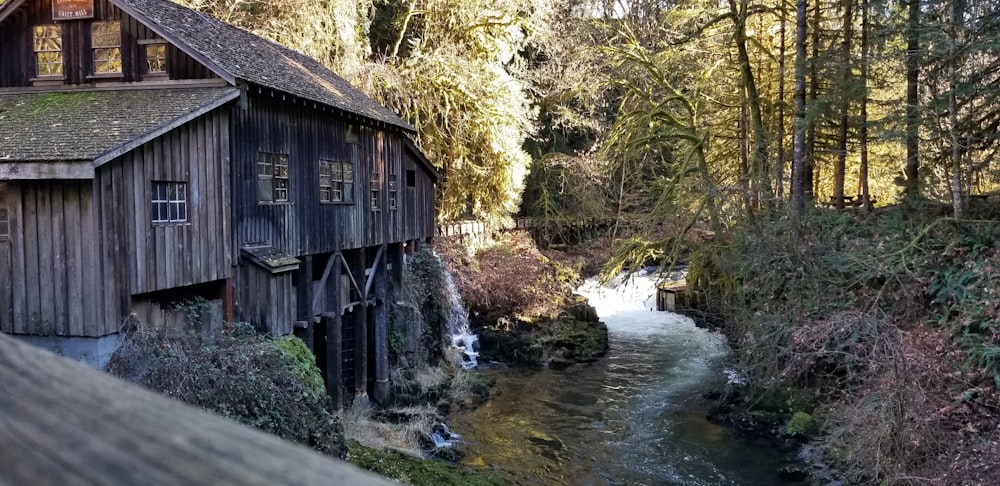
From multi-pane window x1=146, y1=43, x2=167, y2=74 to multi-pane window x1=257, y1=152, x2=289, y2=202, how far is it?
216 centimetres

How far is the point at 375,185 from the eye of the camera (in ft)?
63.8

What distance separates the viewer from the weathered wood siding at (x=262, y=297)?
13.3 metres

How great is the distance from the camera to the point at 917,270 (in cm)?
1403

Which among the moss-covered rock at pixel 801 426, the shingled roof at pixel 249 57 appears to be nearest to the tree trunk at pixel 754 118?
the moss-covered rock at pixel 801 426

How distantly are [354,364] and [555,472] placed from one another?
6.69 m

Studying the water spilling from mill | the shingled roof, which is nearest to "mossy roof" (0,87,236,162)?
the shingled roof

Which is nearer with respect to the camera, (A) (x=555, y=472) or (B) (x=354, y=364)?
(A) (x=555, y=472)

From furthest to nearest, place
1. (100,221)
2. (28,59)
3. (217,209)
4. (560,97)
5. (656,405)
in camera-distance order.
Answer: (560,97) < (656,405) < (28,59) < (217,209) < (100,221)

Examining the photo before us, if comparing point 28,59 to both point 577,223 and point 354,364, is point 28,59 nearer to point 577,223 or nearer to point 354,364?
point 354,364

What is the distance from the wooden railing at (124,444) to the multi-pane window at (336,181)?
1568cm

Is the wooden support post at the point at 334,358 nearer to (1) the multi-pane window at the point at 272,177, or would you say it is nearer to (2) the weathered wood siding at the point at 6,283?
(1) the multi-pane window at the point at 272,177

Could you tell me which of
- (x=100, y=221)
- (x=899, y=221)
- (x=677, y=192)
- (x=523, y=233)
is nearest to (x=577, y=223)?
(x=523, y=233)

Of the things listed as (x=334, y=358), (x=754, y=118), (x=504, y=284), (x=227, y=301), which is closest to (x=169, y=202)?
(x=227, y=301)

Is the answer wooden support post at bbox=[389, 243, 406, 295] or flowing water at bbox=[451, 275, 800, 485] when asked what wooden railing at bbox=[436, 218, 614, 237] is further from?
wooden support post at bbox=[389, 243, 406, 295]
